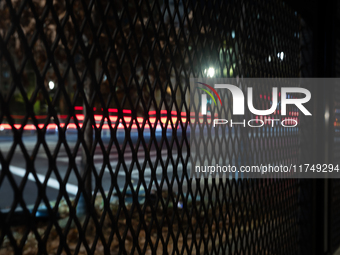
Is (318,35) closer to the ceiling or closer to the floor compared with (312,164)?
closer to the ceiling

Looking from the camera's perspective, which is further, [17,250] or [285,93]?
[285,93]

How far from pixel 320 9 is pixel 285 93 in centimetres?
120

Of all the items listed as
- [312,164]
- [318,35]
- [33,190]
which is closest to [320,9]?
[318,35]

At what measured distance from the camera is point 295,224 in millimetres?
3723

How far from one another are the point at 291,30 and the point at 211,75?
71.1 inches

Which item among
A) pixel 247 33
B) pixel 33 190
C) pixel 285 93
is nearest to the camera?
pixel 247 33

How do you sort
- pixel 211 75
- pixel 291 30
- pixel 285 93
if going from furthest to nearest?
1. pixel 291 30
2. pixel 285 93
3. pixel 211 75

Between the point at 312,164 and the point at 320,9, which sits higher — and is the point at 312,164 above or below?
below

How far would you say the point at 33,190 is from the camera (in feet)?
29.4

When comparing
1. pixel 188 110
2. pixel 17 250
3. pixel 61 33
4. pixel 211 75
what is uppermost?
pixel 61 33

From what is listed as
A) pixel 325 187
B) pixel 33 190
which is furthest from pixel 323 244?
pixel 33 190

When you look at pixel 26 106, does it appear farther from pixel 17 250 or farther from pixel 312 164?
pixel 312 164

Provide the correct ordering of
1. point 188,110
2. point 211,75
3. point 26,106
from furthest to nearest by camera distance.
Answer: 1. point 211,75
2. point 188,110
3. point 26,106

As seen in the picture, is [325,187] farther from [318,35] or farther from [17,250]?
[17,250]
